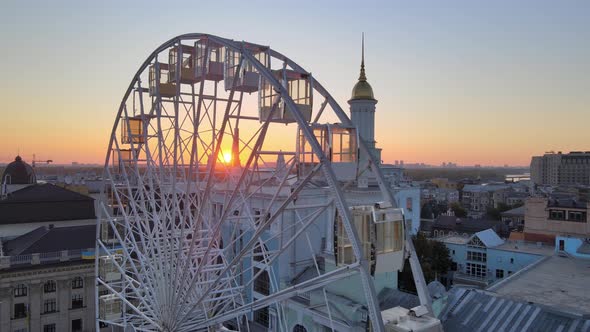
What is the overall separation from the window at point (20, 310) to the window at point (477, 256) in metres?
43.3

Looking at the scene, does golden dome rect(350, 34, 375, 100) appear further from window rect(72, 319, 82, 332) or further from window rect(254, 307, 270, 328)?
window rect(72, 319, 82, 332)

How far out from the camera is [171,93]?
21.8 m

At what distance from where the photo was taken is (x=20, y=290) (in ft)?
124

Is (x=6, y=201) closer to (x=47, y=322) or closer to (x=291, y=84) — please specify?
(x=47, y=322)

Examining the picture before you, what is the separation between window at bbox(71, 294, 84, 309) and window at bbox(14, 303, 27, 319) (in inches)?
149

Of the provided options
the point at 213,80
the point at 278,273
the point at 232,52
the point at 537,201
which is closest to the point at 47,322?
the point at 278,273

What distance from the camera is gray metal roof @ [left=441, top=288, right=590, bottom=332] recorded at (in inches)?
755

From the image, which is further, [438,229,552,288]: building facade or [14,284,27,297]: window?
[438,229,552,288]: building facade

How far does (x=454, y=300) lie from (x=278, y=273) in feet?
44.9

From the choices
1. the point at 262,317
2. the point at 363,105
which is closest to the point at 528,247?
the point at 363,105

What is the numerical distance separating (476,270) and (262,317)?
25.5 metres

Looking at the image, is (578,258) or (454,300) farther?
(578,258)

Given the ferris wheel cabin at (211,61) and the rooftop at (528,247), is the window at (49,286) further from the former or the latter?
the rooftop at (528,247)

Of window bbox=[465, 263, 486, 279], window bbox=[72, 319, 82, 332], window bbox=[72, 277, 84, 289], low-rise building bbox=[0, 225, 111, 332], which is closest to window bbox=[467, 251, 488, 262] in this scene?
window bbox=[465, 263, 486, 279]
